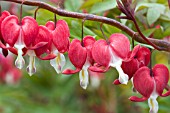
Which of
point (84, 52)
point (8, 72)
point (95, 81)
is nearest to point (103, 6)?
point (84, 52)

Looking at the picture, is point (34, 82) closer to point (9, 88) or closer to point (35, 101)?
point (35, 101)

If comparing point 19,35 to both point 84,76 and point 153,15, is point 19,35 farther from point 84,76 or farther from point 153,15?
point 153,15

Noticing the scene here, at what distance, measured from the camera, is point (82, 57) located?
4.52 ft

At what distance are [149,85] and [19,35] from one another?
41 cm

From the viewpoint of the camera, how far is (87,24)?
1699mm

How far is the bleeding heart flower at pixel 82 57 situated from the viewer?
54.4 inches

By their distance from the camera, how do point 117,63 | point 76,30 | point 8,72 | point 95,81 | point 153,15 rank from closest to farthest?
1. point 117,63
2. point 76,30
3. point 153,15
4. point 95,81
5. point 8,72

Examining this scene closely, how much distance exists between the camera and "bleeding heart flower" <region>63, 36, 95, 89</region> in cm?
138

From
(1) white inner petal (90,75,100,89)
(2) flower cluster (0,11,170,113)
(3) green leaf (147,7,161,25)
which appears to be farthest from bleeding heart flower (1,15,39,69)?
(1) white inner petal (90,75,100,89)

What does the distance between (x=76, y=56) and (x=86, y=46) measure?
2.0 inches

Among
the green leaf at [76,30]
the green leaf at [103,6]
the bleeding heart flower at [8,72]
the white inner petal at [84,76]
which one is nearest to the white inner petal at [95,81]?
the bleeding heart flower at [8,72]

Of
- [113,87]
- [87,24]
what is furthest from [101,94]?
[87,24]

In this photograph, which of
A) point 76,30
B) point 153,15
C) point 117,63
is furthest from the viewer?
point 153,15

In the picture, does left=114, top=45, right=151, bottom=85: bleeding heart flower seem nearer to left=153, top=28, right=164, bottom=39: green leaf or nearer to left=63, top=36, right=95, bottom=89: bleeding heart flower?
left=63, top=36, right=95, bottom=89: bleeding heart flower
